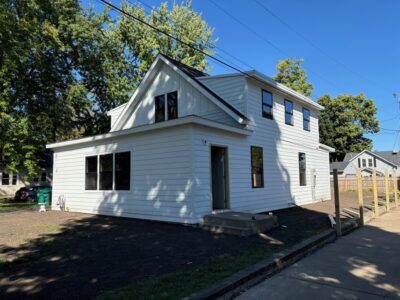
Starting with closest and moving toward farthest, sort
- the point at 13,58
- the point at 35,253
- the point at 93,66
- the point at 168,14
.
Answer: the point at 35,253
the point at 13,58
the point at 93,66
the point at 168,14

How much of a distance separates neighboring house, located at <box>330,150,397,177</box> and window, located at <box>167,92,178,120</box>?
35233 mm

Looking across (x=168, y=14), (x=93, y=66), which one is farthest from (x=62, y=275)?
(x=168, y=14)

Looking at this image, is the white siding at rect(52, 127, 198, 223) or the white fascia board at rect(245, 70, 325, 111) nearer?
the white siding at rect(52, 127, 198, 223)

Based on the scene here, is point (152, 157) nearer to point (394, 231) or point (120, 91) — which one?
point (394, 231)

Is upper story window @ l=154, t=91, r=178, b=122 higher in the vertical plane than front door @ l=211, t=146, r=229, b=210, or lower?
higher

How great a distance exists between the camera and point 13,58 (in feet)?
68.1

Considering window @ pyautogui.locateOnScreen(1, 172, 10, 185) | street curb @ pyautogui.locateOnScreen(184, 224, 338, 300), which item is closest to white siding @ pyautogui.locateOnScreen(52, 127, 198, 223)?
street curb @ pyautogui.locateOnScreen(184, 224, 338, 300)

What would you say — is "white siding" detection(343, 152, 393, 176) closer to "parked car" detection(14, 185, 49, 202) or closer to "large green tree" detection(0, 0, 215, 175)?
"large green tree" detection(0, 0, 215, 175)

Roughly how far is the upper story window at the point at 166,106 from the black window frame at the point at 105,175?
3.22m

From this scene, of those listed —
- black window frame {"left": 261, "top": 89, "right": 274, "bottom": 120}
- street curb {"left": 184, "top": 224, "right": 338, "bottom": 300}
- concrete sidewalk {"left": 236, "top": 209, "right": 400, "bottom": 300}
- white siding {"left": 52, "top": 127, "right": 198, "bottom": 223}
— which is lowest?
concrete sidewalk {"left": 236, "top": 209, "right": 400, "bottom": 300}

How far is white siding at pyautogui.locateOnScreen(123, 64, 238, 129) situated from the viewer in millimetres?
13301

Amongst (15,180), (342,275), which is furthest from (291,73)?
(342,275)

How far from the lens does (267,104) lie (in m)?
14.5

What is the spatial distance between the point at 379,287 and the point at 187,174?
6195mm
